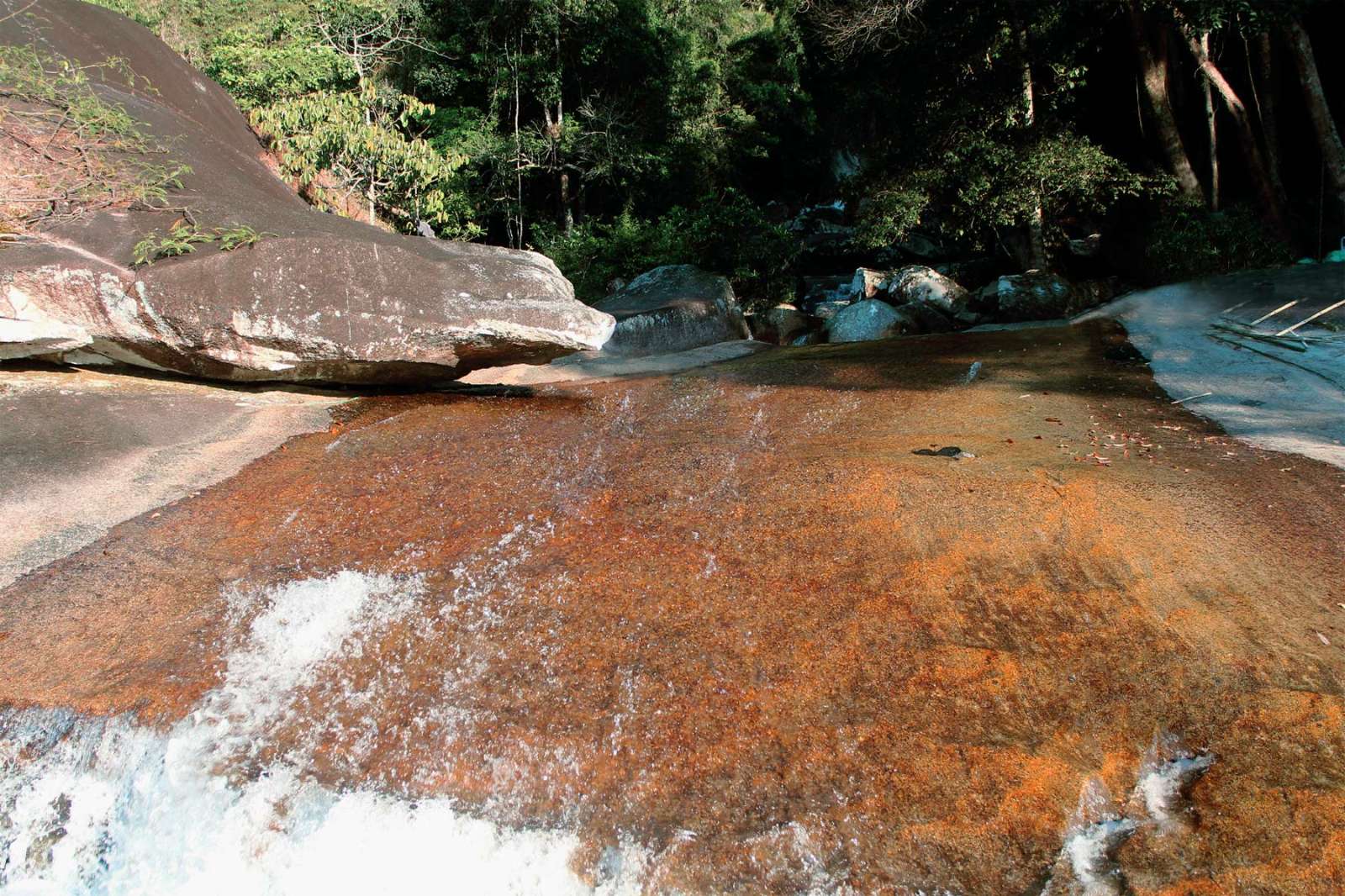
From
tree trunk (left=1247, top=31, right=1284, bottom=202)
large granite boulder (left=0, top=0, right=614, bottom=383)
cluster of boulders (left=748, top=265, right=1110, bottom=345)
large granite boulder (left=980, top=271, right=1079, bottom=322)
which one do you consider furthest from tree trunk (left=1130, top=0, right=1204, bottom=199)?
large granite boulder (left=0, top=0, right=614, bottom=383)

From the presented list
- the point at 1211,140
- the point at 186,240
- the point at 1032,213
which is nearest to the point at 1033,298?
the point at 1032,213

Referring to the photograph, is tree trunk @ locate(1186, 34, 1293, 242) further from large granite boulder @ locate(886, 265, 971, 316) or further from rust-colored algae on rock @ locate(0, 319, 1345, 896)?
rust-colored algae on rock @ locate(0, 319, 1345, 896)

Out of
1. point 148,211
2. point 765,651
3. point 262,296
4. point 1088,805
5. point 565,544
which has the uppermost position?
point 148,211

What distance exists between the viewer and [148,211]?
A: 18.3 ft

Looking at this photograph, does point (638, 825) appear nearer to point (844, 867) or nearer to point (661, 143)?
point (844, 867)

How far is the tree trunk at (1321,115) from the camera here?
9.23 metres

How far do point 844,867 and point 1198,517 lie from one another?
91.7 inches

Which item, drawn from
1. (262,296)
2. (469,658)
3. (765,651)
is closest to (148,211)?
(262,296)

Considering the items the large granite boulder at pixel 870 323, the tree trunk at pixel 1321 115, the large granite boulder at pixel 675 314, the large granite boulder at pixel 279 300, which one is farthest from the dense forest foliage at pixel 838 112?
the large granite boulder at pixel 279 300

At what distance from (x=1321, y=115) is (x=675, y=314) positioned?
24.2 ft

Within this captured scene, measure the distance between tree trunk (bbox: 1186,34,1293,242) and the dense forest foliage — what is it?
0.09 ft

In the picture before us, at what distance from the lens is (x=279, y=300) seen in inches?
205

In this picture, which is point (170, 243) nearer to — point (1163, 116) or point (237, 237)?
point (237, 237)

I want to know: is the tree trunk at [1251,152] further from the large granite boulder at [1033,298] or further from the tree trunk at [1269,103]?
the large granite boulder at [1033,298]
